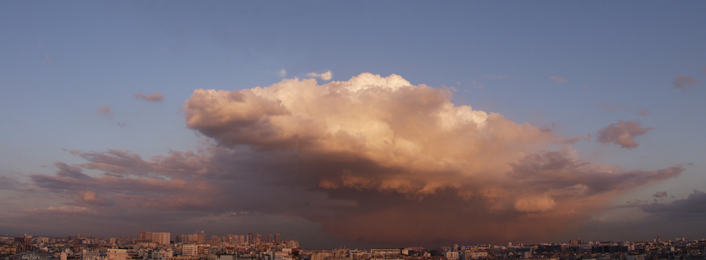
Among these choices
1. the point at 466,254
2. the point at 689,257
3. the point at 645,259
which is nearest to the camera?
the point at 689,257

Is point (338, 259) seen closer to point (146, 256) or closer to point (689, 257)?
point (146, 256)

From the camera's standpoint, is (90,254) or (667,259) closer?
(90,254)

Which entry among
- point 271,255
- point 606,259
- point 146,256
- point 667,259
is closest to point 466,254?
point 606,259

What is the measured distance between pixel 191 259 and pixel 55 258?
23.9 metres

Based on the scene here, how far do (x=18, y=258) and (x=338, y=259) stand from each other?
197 ft

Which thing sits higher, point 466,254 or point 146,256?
point 146,256

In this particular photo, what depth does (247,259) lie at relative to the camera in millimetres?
86625

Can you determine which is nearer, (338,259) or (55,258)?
(55,258)

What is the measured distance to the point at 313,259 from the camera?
121500 millimetres

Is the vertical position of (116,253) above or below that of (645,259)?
above

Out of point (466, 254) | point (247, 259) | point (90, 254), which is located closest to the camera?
point (247, 259)

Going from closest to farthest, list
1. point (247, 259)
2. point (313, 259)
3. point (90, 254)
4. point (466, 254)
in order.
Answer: point (247, 259), point (90, 254), point (313, 259), point (466, 254)

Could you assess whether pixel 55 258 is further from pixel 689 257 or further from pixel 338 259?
pixel 689 257

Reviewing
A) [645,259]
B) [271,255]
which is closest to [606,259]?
[645,259]
